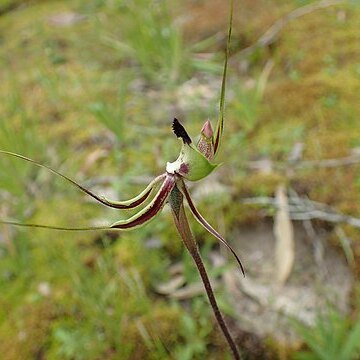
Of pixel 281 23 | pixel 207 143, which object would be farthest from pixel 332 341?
pixel 281 23

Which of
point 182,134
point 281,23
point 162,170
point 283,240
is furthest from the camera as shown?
point 281,23

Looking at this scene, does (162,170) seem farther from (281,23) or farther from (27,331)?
(281,23)

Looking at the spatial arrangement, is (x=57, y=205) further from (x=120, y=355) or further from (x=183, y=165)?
(x=183, y=165)

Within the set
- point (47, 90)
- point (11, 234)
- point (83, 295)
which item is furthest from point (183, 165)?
point (47, 90)

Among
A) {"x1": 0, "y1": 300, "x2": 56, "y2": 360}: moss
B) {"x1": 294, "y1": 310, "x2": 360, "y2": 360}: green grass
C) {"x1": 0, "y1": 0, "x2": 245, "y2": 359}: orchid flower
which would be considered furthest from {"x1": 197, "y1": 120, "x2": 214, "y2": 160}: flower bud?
{"x1": 0, "y1": 300, "x2": 56, "y2": 360}: moss

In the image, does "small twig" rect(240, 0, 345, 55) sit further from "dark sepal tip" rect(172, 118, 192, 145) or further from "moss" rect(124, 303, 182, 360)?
"dark sepal tip" rect(172, 118, 192, 145)
